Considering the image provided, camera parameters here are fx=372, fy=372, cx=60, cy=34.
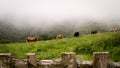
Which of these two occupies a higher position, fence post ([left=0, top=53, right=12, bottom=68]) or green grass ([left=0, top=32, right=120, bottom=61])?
fence post ([left=0, top=53, right=12, bottom=68])

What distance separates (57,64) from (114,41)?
14.4m

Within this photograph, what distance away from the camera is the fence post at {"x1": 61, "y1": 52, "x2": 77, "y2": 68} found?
1749 centimetres

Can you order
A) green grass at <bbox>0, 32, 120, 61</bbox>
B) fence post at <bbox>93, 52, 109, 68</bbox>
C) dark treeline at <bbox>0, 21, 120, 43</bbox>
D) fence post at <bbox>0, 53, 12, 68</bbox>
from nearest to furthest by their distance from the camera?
fence post at <bbox>0, 53, 12, 68</bbox> < fence post at <bbox>93, 52, 109, 68</bbox> < green grass at <bbox>0, 32, 120, 61</bbox> < dark treeline at <bbox>0, 21, 120, 43</bbox>

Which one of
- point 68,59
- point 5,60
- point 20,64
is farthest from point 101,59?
point 5,60

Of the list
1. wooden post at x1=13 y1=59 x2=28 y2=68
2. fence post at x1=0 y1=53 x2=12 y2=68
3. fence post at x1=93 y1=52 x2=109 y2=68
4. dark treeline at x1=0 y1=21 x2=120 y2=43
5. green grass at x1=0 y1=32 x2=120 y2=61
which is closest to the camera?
fence post at x1=0 y1=53 x2=12 y2=68

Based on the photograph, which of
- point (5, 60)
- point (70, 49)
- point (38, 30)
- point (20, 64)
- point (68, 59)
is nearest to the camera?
point (5, 60)

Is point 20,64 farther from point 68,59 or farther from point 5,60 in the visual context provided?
point 68,59

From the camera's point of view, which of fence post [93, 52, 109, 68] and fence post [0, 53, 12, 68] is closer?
fence post [0, 53, 12, 68]

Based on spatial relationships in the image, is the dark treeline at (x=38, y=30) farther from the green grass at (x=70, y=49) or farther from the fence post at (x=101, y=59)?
the fence post at (x=101, y=59)

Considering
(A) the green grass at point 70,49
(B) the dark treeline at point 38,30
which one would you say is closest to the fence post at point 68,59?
(A) the green grass at point 70,49

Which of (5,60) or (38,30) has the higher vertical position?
(5,60)

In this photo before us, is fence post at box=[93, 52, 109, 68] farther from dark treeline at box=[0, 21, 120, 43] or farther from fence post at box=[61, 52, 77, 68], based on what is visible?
dark treeline at box=[0, 21, 120, 43]

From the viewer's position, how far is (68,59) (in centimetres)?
1756

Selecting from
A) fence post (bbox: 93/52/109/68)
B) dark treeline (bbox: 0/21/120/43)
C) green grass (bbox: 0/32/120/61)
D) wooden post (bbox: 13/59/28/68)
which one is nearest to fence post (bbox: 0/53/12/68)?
wooden post (bbox: 13/59/28/68)
